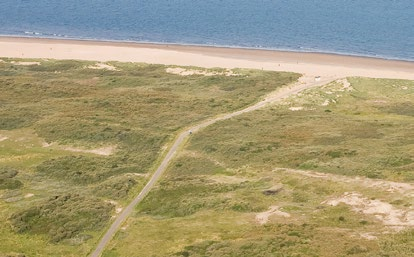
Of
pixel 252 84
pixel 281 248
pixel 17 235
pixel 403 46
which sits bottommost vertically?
pixel 17 235

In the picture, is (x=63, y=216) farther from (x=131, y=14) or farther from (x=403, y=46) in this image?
(x=131, y=14)

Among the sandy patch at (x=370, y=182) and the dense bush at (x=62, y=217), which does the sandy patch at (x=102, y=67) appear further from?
the sandy patch at (x=370, y=182)

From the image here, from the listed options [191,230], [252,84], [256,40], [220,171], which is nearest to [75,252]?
[191,230]

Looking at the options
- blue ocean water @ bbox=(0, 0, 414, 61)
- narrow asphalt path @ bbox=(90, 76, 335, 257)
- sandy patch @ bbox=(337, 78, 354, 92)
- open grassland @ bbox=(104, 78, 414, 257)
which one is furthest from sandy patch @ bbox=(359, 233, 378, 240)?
blue ocean water @ bbox=(0, 0, 414, 61)

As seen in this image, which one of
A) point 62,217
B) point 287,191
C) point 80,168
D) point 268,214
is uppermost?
point 287,191

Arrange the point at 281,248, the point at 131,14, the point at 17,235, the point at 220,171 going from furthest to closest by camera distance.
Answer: the point at 131,14 → the point at 220,171 → the point at 17,235 → the point at 281,248

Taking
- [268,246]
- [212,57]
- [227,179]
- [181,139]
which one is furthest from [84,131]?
[212,57]

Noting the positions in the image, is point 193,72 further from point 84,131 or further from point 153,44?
point 84,131
